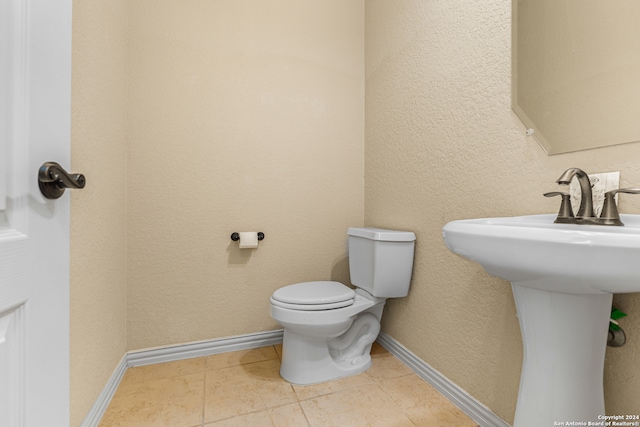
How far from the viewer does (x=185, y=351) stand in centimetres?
160

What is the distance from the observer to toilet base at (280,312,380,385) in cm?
139

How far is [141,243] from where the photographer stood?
5.05 feet

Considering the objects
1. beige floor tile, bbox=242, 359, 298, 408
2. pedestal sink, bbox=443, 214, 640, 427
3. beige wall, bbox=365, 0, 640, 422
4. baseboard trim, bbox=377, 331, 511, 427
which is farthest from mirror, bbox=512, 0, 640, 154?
beige floor tile, bbox=242, 359, 298, 408

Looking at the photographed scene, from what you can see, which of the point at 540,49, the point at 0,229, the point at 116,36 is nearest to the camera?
the point at 0,229

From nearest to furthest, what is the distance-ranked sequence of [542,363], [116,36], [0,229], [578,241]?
[0,229]
[578,241]
[542,363]
[116,36]

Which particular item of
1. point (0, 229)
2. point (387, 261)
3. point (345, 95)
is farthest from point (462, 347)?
point (345, 95)

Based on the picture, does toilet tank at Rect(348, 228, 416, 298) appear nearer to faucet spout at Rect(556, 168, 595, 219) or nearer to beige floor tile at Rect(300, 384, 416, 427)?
beige floor tile at Rect(300, 384, 416, 427)

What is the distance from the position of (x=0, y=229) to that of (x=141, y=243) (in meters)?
1.23

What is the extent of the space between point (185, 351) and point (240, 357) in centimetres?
29

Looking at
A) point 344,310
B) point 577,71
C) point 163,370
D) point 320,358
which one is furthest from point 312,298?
point 577,71

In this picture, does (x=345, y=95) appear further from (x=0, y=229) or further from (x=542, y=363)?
(x=0, y=229)

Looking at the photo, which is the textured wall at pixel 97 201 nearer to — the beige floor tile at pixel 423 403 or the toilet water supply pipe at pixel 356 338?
the toilet water supply pipe at pixel 356 338

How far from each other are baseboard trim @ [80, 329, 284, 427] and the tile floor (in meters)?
0.04

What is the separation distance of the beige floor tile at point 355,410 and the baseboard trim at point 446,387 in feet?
0.78
